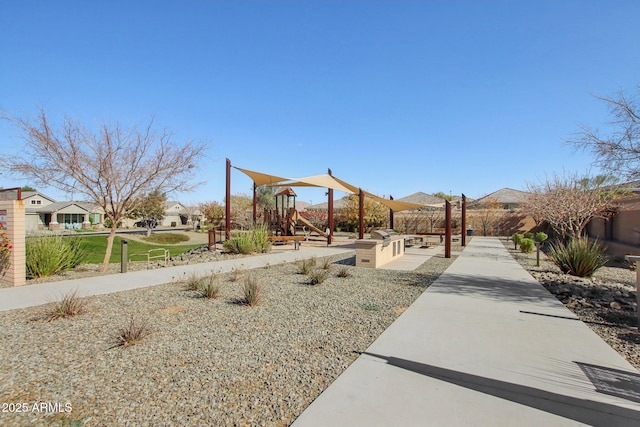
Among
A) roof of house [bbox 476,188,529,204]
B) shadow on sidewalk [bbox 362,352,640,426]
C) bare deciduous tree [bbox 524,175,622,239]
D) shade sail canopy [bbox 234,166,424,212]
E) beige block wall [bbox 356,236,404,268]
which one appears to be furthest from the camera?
roof of house [bbox 476,188,529,204]

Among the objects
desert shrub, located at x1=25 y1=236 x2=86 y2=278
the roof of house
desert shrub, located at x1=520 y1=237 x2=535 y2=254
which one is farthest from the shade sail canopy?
the roof of house

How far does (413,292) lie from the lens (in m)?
6.97

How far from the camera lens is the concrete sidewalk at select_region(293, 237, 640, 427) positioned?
2.53m

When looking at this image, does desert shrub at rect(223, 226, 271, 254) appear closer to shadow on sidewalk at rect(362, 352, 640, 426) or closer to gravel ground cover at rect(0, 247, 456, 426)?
gravel ground cover at rect(0, 247, 456, 426)

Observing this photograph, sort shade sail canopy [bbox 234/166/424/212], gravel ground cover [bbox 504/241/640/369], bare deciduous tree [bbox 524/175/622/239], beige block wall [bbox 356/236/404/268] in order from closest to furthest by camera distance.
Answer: gravel ground cover [bbox 504/241/640/369], beige block wall [bbox 356/236/404/268], bare deciduous tree [bbox 524/175/622/239], shade sail canopy [bbox 234/166/424/212]

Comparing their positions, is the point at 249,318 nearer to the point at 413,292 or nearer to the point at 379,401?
the point at 379,401

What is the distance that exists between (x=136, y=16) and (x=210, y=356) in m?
10.3

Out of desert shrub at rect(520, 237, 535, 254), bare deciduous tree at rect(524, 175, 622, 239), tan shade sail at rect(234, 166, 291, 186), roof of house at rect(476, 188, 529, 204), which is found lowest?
desert shrub at rect(520, 237, 535, 254)

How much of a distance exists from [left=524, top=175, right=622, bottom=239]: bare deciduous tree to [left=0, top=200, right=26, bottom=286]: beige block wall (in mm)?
16108

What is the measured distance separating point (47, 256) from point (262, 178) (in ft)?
28.8

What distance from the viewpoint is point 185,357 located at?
142 inches

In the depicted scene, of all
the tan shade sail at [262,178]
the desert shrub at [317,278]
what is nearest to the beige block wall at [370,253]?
the desert shrub at [317,278]

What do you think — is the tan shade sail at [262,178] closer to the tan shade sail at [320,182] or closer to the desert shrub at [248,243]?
the tan shade sail at [320,182]

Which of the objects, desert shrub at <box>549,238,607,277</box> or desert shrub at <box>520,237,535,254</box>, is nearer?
desert shrub at <box>549,238,607,277</box>
